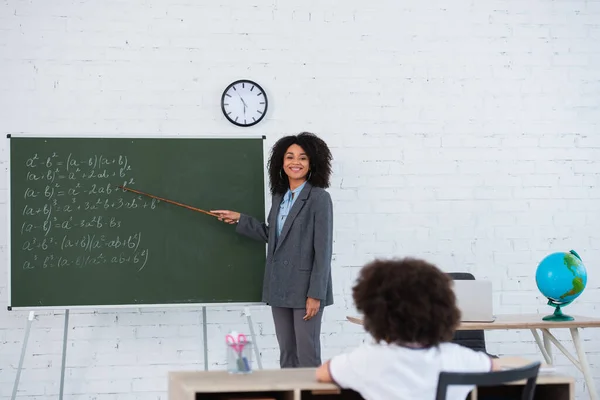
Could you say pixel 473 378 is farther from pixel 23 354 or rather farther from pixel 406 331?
pixel 23 354

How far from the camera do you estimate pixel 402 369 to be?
202 centimetres

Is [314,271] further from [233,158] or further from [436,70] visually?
[436,70]

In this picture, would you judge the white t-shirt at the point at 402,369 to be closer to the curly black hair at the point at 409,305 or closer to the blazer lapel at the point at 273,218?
the curly black hair at the point at 409,305

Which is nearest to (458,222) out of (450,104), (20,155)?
(450,104)

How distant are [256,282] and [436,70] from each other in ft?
5.47

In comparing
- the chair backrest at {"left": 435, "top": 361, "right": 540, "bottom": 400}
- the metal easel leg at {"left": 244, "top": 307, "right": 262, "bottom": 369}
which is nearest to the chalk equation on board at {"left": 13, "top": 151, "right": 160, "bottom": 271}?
the metal easel leg at {"left": 244, "top": 307, "right": 262, "bottom": 369}

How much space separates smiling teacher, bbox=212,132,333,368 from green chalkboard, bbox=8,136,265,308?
130mm

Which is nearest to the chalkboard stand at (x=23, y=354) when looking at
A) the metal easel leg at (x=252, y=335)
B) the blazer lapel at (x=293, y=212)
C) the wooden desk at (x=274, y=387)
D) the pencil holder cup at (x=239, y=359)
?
the metal easel leg at (x=252, y=335)

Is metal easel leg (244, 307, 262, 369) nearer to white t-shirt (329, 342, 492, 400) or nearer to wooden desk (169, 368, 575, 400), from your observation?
wooden desk (169, 368, 575, 400)

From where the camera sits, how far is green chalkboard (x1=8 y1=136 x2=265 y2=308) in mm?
3980

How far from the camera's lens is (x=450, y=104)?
4.69 m

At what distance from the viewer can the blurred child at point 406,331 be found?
2.01 metres

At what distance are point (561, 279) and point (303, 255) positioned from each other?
1.18 meters

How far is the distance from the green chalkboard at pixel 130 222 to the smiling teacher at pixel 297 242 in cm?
13
